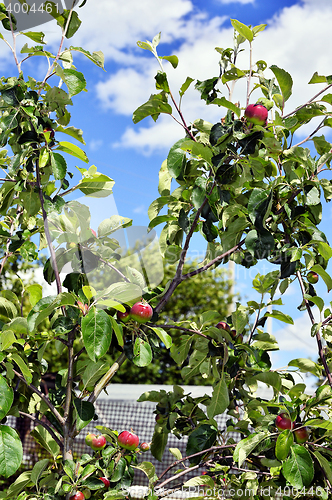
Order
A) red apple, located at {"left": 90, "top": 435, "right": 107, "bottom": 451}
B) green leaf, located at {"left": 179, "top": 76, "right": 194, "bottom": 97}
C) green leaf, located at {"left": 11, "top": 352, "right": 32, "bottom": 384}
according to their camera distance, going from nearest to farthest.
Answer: green leaf, located at {"left": 11, "top": 352, "right": 32, "bottom": 384}
green leaf, located at {"left": 179, "top": 76, "right": 194, "bottom": 97}
red apple, located at {"left": 90, "top": 435, "right": 107, "bottom": 451}

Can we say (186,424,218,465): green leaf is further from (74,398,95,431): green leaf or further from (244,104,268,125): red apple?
(244,104,268,125): red apple

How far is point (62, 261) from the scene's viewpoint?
47.1 inches

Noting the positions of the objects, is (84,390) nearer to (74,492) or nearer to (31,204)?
(74,492)

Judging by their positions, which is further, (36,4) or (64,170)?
(36,4)

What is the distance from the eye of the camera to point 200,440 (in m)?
1.22

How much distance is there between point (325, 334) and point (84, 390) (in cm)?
77

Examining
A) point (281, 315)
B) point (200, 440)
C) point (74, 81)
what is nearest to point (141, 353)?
point (200, 440)

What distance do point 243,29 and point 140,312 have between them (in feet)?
2.57

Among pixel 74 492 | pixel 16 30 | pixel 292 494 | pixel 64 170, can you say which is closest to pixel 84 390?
pixel 74 492

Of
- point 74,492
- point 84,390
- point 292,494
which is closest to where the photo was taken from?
point 74,492

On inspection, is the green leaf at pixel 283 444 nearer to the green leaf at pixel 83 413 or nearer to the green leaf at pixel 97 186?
the green leaf at pixel 83 413

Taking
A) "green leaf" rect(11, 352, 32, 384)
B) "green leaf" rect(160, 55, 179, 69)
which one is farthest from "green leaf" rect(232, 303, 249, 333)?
"green leaf" rect(160, 55, 179, 69)

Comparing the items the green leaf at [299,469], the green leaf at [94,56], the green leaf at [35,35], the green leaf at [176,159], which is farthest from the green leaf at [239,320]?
the green leaf at [35,35]

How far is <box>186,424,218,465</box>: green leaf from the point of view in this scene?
121 cm
